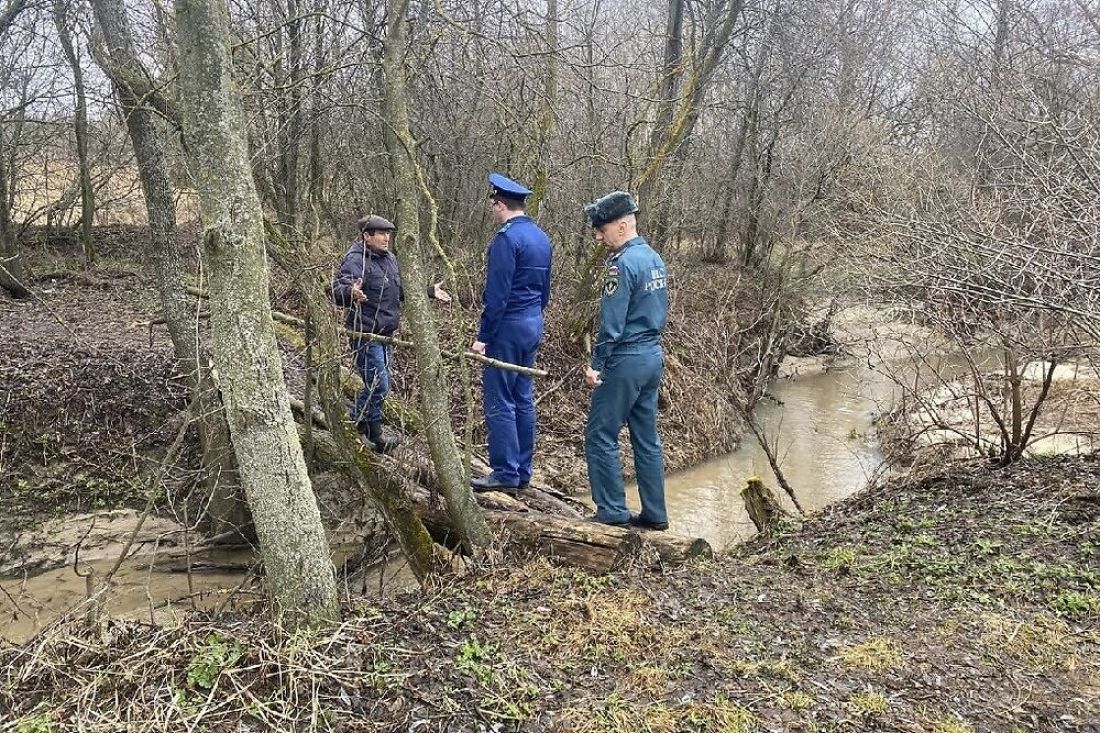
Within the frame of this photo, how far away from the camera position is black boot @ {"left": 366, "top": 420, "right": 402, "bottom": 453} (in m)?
6.28

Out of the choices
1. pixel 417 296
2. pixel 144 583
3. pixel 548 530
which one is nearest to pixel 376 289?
pixel 417 296

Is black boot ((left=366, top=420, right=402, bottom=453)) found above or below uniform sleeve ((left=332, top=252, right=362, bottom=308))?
below

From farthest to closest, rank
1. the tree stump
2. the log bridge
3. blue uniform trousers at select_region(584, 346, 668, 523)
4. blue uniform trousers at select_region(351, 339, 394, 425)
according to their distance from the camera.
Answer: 1. the tree stump
2. blue uniform trousers at select_region(351, 339, 394, 425)
3. blue uniform trousers at select_region(584, 346, 668, 523)
4. the log bridge

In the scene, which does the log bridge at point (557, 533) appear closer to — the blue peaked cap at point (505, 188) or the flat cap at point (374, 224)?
the blue peaked cap at point (505, 188)

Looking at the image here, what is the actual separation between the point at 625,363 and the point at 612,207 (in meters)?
0.98

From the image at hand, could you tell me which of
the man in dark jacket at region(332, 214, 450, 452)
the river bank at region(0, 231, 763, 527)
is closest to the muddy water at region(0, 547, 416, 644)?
the river bank at region(0, 231, 763, 527)

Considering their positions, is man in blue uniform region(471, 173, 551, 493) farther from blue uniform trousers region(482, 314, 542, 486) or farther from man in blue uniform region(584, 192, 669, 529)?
man in blue uniform region(584, 192, 669, 529)

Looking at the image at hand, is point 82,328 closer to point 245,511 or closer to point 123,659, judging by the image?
point 245,511

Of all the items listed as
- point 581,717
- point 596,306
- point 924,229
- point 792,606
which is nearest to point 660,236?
point 596,306

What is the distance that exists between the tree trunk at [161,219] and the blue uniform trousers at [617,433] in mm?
2461

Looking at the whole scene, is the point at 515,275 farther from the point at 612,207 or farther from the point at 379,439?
the point at 379,439

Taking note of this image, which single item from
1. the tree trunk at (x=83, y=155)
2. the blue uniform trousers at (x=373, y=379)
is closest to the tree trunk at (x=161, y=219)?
the blue uniform trousers at (x=373, y=379)

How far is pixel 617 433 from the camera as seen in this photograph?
530 centimetres

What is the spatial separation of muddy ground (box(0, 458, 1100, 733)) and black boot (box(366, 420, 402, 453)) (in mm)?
2091
